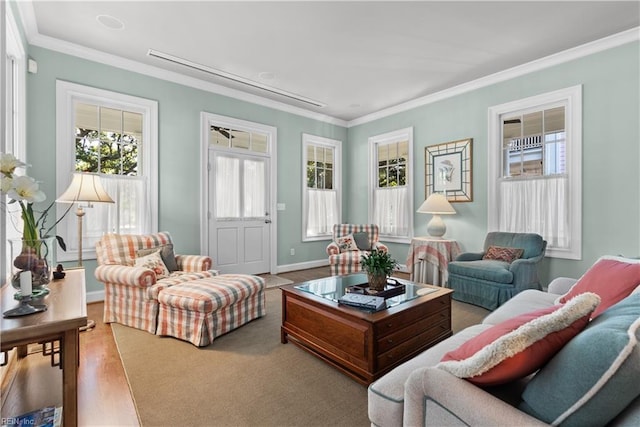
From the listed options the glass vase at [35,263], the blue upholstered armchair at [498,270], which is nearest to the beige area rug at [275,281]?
the blue upholstered armchair at [498,270]

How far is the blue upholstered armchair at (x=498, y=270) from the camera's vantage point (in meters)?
3.21

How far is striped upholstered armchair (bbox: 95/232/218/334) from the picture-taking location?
272 centimetres

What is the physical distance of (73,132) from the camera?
138 inches

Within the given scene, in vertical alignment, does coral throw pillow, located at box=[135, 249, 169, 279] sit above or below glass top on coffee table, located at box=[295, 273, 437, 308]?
above

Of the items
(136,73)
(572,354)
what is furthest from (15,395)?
(136,73)

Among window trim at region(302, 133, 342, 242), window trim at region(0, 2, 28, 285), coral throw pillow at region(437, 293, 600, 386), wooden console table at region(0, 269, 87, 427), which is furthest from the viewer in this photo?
window trim at region(302, 133, 342, 242)

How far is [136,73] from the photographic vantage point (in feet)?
12.8

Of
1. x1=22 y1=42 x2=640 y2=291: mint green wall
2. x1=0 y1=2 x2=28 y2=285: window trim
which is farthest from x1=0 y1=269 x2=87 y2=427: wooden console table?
x1=22 y1=42 x2=640 y2=291: mint green wall

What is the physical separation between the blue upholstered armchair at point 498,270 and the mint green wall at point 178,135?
111 inches

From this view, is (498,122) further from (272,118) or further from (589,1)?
(272,118)

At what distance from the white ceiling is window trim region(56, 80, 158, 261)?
0.48m

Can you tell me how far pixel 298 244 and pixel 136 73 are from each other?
3.41 meters

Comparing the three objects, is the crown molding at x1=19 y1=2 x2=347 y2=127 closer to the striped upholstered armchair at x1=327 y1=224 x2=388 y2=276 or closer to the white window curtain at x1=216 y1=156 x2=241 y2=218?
the white window curtain at x1=216 y1=156 x2=241 y2=218

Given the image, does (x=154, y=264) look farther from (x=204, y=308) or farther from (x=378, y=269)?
(x=378, y=269)
